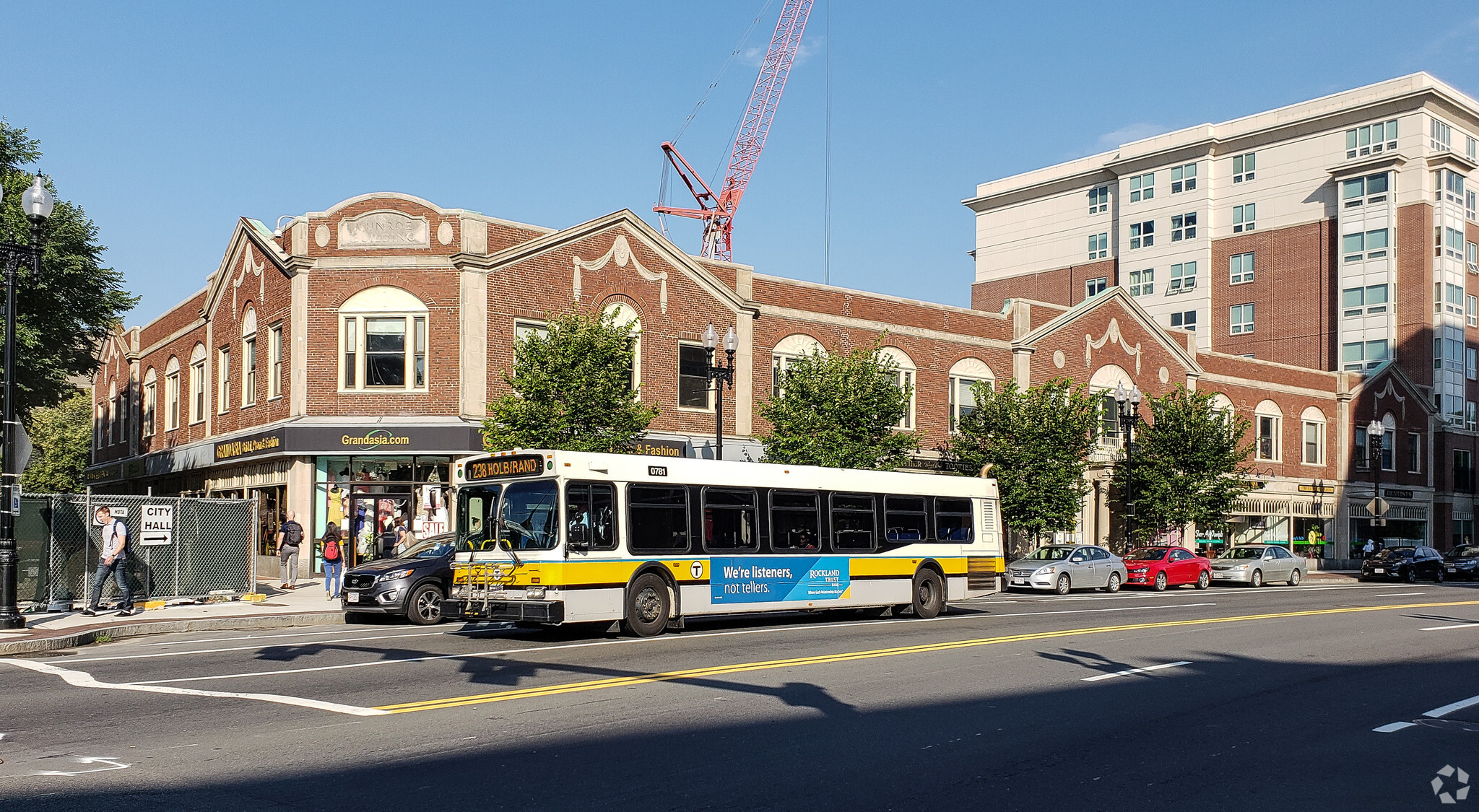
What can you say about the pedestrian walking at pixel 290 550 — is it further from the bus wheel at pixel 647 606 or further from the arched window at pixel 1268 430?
the arched window at pixel 1268 430

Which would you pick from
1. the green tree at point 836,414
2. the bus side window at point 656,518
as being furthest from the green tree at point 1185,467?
the bus side window at point 656,518

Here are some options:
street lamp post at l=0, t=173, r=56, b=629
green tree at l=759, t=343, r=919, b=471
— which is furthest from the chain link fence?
green tree at l=759, t=343, r=919, b=471

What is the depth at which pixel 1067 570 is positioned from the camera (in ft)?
109

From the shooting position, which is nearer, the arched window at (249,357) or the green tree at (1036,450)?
the arched window at (249,357)

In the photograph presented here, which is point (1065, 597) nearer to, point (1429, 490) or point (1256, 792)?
point (1256, 792)

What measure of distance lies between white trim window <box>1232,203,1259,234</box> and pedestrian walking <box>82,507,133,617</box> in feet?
216

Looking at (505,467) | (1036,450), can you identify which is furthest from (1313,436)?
(505,467)

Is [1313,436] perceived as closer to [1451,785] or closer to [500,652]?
[500,652]

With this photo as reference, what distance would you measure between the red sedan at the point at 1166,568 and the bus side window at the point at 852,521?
17193 mm

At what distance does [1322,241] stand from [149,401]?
198 feet

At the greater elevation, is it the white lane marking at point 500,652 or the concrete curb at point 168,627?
the white lane marking at point 500,652

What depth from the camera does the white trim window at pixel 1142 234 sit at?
74438 mm

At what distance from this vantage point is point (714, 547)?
1839 centimetres

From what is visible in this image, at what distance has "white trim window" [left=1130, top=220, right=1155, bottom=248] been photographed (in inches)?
2931
